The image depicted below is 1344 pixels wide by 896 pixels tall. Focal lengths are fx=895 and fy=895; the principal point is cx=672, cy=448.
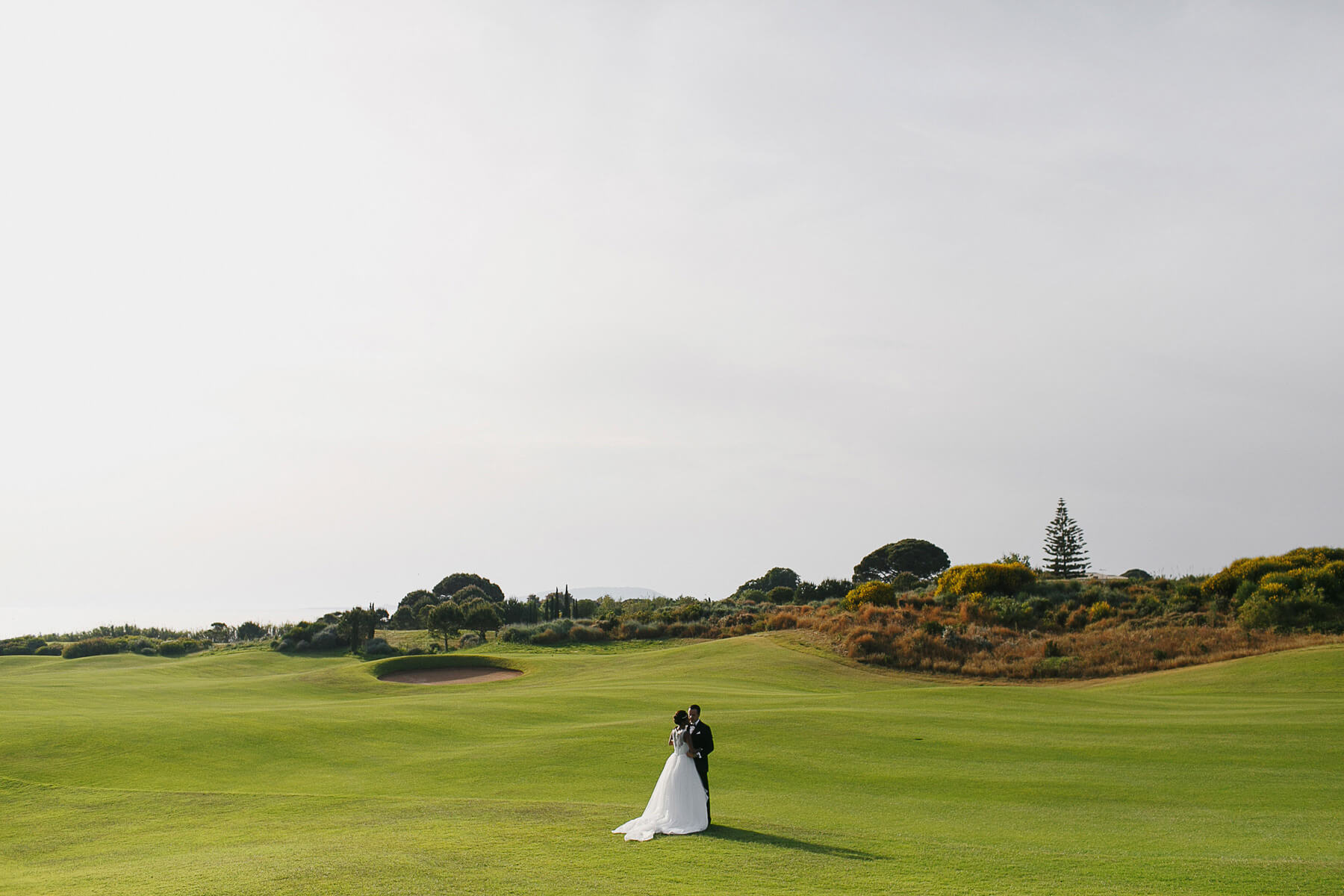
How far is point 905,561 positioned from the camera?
8938 centimetres

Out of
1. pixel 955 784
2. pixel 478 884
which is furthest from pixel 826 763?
pixel 478 884

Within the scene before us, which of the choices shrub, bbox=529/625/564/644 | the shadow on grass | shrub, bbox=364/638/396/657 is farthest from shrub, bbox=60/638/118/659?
the shadow on grass

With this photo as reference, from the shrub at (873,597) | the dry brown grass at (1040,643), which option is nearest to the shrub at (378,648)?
the dry brown grass at (1040,643)

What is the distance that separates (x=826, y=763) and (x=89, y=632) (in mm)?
78385

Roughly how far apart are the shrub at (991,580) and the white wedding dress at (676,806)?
39106mm

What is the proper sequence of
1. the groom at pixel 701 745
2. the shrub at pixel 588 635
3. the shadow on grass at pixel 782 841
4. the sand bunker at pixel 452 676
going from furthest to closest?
the shrub at pixel 588 635 → the sand bunker at pixel 452 676 → the groom at pixel 701 745 → the shadow on grass at pixel 782 841

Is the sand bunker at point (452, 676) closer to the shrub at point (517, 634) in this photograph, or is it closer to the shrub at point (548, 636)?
the shrub at point (548, 636)

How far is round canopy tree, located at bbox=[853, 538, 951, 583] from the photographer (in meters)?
89.1

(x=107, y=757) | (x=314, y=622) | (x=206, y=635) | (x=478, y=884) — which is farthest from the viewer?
(x=206, y=635)

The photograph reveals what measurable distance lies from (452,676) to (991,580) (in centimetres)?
2892

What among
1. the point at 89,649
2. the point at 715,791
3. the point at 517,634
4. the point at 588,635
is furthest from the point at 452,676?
the point at 89,649

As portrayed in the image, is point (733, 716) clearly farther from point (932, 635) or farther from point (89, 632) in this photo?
point (89, 632)

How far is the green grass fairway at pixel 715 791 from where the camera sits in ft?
33.0

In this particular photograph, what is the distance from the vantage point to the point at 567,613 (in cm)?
6744
